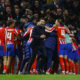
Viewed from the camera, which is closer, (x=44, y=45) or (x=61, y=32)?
(x=44, y=45)

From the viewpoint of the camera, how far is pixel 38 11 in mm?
16938

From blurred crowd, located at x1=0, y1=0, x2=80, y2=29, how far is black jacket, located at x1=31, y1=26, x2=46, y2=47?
1126 millimetres

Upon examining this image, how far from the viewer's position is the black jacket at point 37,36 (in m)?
13.5

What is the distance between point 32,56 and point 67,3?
19.2 feet

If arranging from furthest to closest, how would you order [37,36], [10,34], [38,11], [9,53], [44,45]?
[38,11], [9,53], [10,34], [44,45], [37,36]

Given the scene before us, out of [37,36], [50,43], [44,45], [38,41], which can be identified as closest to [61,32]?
[50,43]

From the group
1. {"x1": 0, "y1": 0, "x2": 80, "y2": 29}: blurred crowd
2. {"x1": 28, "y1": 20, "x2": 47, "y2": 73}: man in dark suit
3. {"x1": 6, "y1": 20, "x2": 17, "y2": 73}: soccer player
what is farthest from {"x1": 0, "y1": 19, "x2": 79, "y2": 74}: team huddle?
{"x1": 0, "y1": 0, "x2": 80, "y2": 29}: blurred crowd

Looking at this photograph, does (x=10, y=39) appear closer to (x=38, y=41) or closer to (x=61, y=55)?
(x=38, y=41)

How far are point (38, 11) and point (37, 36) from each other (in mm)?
3644

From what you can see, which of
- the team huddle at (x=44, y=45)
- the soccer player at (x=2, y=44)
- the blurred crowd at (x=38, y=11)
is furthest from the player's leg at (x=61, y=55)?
the soccer player at (x=2, y=44)

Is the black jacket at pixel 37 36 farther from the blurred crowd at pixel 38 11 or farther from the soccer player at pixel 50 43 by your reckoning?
the blurred crowd at pixel 38 11

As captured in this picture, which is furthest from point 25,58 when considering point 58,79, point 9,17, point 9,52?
point 58,79

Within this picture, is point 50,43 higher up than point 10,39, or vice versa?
point 10,39

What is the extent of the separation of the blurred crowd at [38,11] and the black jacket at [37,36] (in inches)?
44.3
